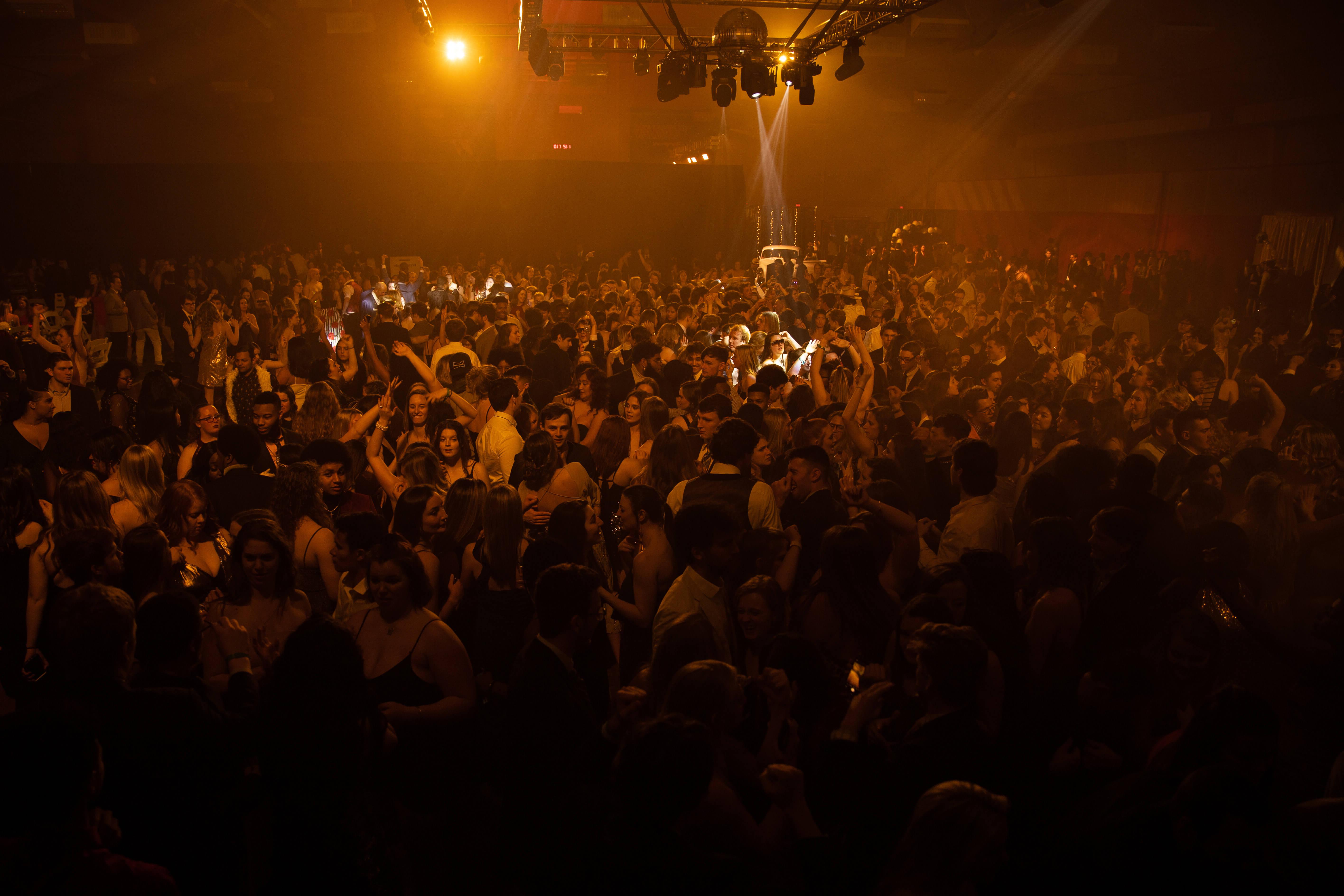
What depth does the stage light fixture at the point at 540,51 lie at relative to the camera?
34.8ft

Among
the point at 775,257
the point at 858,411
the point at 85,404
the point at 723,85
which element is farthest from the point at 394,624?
the point at 775,257

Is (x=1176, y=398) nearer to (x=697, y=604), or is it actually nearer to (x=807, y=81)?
(x=697, y=604)

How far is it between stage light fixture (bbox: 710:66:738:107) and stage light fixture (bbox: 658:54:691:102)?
0.35m

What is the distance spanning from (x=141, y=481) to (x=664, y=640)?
9.18 ft

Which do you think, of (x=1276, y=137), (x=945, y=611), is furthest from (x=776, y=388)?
(x=1276, y=137)

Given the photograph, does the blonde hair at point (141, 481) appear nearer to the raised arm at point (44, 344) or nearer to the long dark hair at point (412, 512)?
the long dark hair at point (412, 512)

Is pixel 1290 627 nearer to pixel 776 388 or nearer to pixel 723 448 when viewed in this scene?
pixel 723 448

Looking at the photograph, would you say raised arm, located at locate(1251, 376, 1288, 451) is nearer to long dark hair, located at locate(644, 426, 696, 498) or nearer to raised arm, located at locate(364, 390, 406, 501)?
long dark hair, located at locate(644, 426, 696, 498)

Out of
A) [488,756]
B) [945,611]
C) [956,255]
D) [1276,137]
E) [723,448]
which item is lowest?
[488,756]

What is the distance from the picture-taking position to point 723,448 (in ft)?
12.3

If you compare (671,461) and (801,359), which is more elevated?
(801,359)

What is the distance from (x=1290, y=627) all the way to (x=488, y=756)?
3054 mm

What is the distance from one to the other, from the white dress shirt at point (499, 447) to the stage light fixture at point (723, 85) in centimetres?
643

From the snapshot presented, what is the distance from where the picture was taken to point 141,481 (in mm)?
3900
